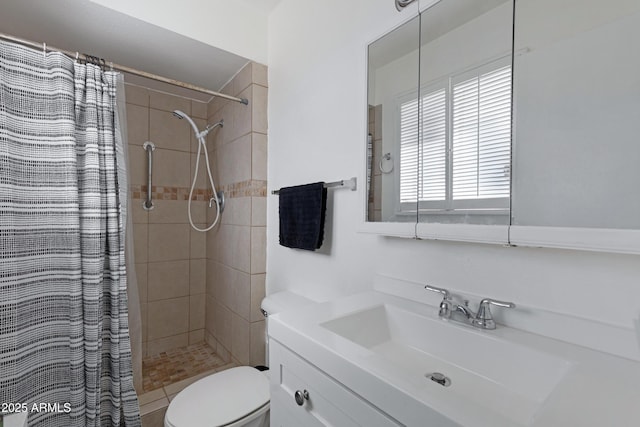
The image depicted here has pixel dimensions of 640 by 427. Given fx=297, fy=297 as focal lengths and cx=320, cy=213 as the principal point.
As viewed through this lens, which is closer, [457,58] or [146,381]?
[457,58]

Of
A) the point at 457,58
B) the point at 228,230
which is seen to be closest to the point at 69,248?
the point at 228,230

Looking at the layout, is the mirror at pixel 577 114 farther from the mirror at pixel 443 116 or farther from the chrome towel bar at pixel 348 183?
the chrome towel bar at pixel 348 183

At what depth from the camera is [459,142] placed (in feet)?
3.04

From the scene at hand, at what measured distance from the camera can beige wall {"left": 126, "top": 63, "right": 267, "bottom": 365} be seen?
1877mm

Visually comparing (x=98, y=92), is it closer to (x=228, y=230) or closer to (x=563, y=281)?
(x=228, y=230)

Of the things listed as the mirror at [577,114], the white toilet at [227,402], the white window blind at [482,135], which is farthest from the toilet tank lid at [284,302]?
the mirror at [577,114]

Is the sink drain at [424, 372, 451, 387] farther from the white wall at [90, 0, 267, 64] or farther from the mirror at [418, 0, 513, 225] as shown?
the white wall at [90, 0, 267, 64]

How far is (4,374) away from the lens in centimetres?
117

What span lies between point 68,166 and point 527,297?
70.4 inches

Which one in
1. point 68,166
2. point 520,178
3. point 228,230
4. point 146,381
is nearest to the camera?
point 520,178

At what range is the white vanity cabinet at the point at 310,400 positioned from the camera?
2.00ft

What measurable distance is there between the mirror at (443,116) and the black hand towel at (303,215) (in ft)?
0.94

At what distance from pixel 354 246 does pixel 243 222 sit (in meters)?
0.93

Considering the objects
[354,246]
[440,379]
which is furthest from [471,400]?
[354,246]
